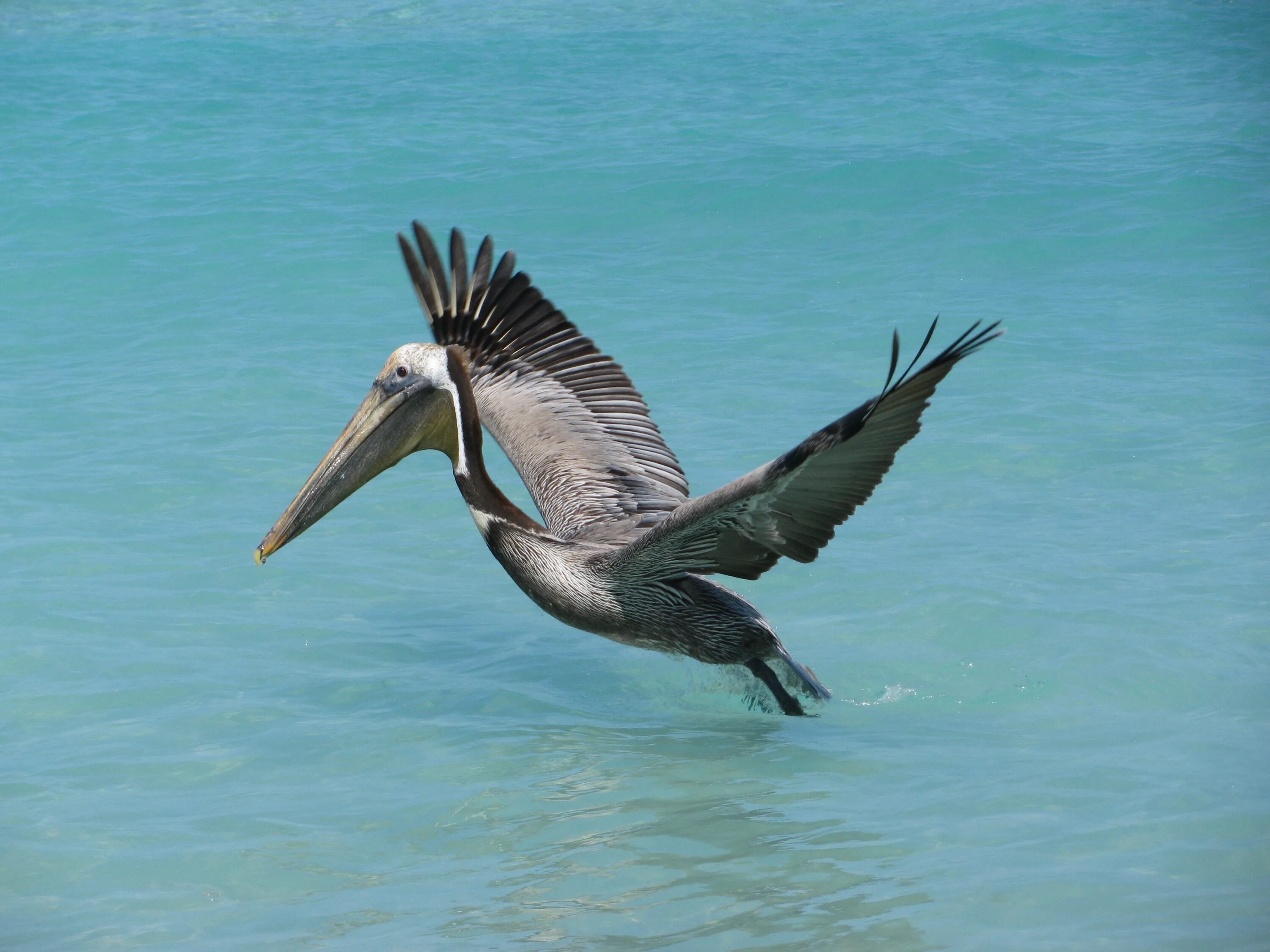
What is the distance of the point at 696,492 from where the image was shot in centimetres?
763

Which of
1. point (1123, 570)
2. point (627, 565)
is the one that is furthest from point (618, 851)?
point (1123, 570)

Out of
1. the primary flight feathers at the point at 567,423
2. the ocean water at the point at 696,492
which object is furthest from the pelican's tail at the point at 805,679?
the primary flight feathers at the point at 567,423

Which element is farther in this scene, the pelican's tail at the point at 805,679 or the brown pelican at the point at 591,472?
the pelican's tail at the point at 805,679

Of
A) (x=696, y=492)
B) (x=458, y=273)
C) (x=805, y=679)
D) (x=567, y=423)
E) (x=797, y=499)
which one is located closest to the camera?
(x=797, y=499)

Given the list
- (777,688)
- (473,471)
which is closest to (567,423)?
(473,471)

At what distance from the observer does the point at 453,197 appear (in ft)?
45.8

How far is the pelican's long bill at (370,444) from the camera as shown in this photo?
5449 mm

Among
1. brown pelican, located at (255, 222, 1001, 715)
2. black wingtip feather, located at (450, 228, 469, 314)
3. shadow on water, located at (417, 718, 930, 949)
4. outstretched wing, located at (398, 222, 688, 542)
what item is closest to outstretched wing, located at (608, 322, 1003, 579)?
brown pelican, located at (255, 222, 1001, 715)

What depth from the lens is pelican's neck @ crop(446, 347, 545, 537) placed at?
18.3ft

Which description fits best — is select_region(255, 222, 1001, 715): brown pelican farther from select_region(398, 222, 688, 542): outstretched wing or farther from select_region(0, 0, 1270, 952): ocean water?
select_region(0, 0, 1270, 952): ocean water

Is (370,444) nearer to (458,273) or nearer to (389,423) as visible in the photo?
(389,423)

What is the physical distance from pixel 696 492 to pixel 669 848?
3357 millimetres

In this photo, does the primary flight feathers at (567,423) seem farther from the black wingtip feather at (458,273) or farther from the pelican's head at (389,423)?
the pelican's head at (389,423)

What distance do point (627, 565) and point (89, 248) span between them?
29.2ft
